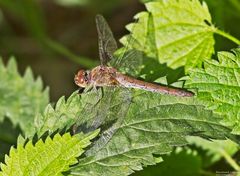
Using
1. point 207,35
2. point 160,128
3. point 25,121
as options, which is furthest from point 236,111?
point 25,121

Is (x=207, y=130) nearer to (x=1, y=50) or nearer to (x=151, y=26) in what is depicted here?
(x=151, y=26)

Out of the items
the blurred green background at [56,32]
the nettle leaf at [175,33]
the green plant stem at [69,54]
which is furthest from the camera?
the blurred green background at [56,32]

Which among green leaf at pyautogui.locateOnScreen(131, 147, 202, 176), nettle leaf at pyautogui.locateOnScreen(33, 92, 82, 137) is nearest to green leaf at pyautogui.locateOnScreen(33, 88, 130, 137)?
nettle leaf at pyautogui.locateOnScreen(33, 92, 82, 137)

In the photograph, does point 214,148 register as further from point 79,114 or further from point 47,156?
point 47,156

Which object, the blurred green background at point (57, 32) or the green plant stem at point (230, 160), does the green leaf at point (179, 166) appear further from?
the blurred green background at point (57, 32)

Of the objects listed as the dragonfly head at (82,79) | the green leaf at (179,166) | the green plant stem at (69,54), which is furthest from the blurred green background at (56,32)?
the green leaf at (179,166)
